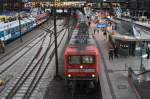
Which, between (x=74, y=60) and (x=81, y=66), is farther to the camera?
(x=74, y=60)

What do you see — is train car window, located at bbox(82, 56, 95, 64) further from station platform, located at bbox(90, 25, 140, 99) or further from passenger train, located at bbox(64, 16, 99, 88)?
station platform, located at bbox(90, 25, 140, 99)

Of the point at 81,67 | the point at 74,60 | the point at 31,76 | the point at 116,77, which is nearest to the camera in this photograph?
the point at 81,67

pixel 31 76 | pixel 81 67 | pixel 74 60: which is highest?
pixel 74 60

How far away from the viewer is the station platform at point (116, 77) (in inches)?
968

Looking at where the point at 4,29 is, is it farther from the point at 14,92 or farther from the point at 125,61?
the point at 14,92

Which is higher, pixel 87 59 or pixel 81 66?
pixel 87 59

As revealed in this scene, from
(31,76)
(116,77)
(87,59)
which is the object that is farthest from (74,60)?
(31,76)

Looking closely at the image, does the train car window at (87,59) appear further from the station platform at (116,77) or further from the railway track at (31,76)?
the railway track at (31,76)

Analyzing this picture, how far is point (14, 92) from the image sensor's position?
25484 mm

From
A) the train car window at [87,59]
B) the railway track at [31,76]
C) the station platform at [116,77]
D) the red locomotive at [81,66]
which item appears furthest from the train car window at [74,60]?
the railway track at [31,76]

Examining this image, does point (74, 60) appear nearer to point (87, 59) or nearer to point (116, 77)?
point (87, 59)

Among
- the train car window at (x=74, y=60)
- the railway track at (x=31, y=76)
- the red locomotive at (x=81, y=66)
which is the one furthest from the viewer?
the railway track at (x=31, y=76)

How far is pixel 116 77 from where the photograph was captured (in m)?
29.9

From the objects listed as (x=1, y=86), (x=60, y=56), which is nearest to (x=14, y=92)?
(x=1, y=86)
